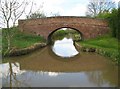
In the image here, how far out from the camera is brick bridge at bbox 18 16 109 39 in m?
30.5

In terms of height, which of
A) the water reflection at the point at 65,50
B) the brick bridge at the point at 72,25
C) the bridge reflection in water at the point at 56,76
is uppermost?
the brick bridge at the point at 72,25

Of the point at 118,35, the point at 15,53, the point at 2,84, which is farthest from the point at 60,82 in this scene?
the point at 118,35

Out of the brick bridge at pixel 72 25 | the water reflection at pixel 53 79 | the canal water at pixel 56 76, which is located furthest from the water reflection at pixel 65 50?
the water reflection at pixel 53 79

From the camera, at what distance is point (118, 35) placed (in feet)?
80.1

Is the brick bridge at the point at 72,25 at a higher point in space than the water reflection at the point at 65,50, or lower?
higher

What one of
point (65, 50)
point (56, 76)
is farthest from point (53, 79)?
point (65, 50)

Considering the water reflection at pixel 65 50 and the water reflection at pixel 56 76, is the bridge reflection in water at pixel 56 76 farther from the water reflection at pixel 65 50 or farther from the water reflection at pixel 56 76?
the water reflection at pixel 65 50

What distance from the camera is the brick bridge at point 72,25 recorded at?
30.5 meters

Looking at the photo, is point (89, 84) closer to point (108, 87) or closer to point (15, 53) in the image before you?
point (108, 87)

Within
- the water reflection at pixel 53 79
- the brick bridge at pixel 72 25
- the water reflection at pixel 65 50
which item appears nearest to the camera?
the water reflection at pixel 53 79

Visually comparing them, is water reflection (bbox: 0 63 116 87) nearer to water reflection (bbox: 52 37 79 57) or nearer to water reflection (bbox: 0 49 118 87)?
water reflection (bbox: 0 49 118 87)

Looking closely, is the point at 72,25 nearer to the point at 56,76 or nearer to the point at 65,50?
the point at 65,50

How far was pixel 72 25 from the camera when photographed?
3072 centimetres

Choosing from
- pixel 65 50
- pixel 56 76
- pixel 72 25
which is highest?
pixel 72 25
